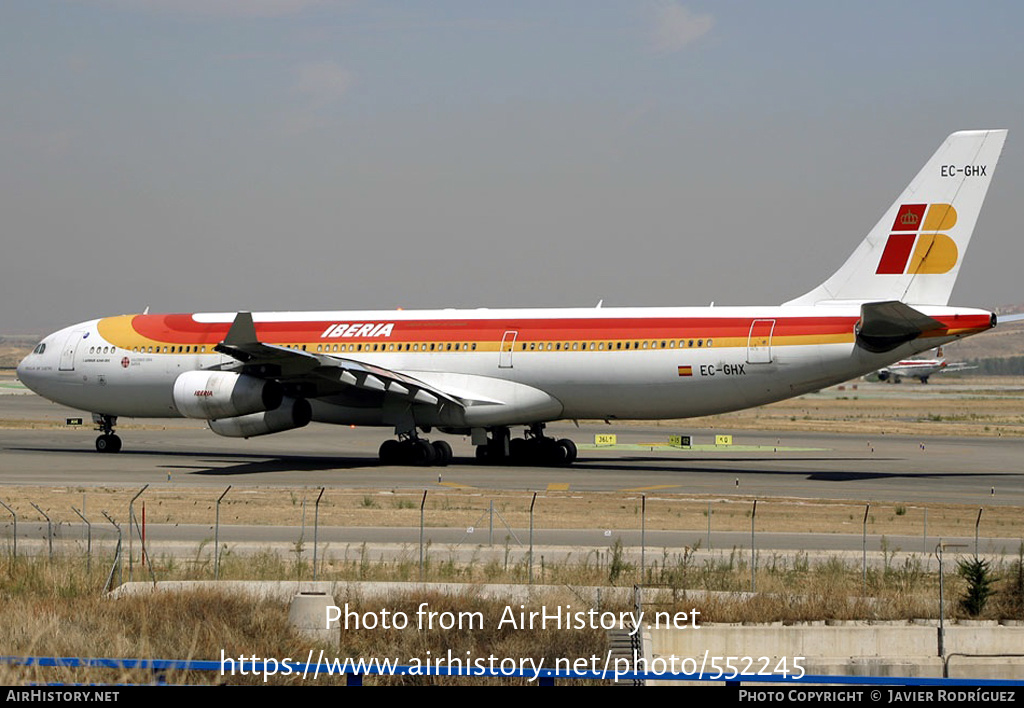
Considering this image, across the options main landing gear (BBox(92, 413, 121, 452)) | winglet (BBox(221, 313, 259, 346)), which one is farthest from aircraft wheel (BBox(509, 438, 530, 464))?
main landing gear (BBox(92, 413, 121, 452))

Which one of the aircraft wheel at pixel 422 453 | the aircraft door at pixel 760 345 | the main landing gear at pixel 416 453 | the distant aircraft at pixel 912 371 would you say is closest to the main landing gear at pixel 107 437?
the main landing gear at pixel 416 453

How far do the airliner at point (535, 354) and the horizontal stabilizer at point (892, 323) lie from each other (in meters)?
0.04

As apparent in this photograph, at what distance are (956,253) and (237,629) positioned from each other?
25.3 metres

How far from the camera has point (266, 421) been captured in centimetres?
3747

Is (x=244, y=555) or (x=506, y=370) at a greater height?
(x=506, y=370)

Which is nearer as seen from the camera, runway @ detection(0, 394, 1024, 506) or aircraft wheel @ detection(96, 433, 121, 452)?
runway @ detection(0, 394, 1024, 506)

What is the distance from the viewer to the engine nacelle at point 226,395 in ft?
121

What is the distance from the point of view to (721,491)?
3197 centimetres

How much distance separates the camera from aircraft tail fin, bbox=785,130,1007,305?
33688mm

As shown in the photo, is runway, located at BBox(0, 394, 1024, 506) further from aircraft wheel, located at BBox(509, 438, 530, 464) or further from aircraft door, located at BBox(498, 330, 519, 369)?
aircraft door, located at BBox(498, 330, 519, 369)

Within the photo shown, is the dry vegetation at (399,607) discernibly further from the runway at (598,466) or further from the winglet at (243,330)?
the winglet at (243,330)

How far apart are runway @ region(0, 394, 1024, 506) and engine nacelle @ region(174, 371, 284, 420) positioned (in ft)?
5.77

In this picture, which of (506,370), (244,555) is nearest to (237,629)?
(244,555)
